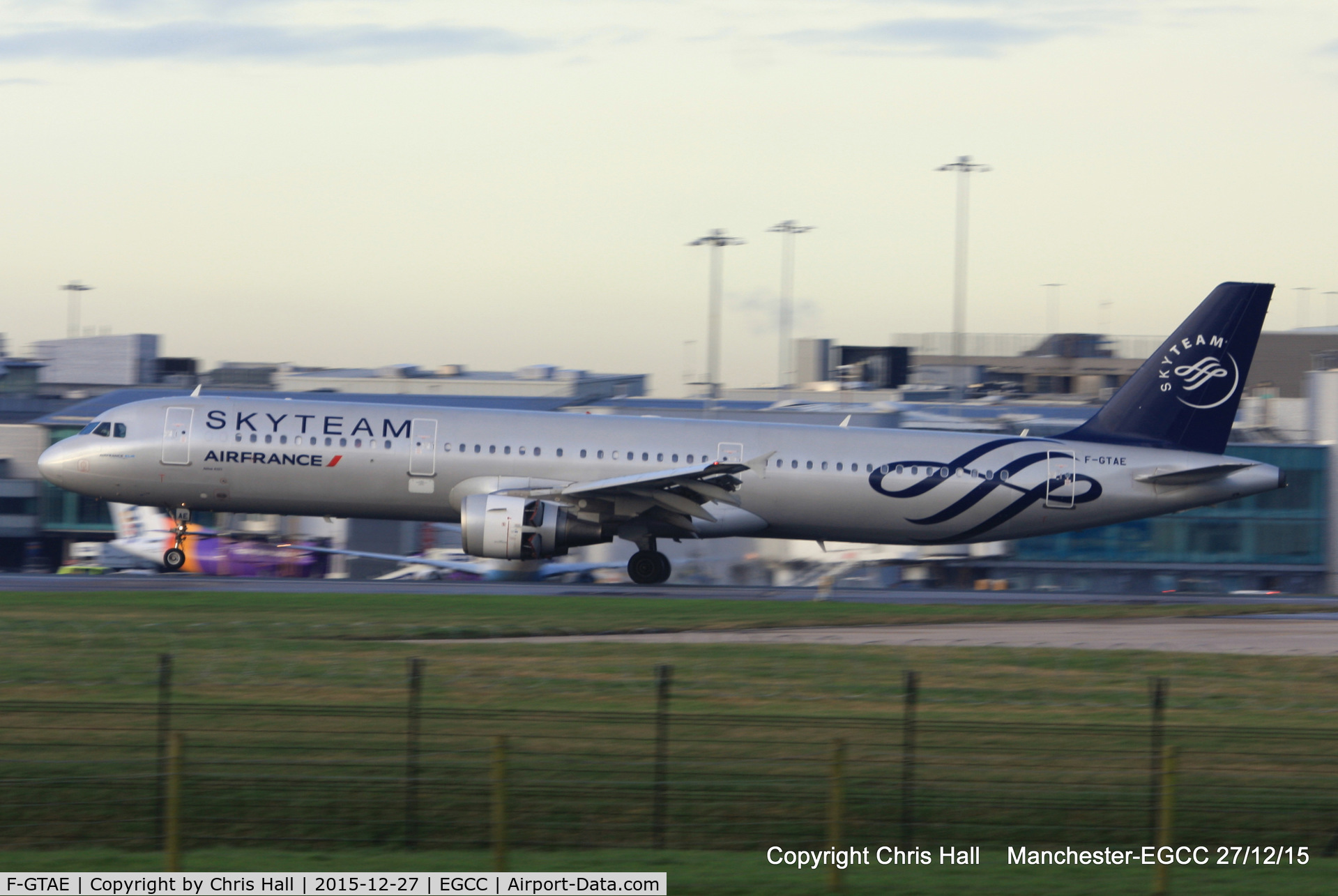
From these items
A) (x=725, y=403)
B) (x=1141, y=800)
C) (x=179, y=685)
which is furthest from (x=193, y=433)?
(x=725, y=403)

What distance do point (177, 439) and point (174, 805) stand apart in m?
21.7

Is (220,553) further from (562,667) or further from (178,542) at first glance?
(562,667)

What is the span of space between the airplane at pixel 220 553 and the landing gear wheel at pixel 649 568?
79.3 ft

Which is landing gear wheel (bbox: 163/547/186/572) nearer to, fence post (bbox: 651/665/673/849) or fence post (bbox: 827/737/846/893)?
fence post (bbox: 651/665/673/849)

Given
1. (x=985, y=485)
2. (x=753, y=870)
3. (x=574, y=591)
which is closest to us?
(x=753, y=870)

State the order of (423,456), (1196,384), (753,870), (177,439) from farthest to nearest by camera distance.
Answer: (1196,384), (177,439), (423,456), (753,870)

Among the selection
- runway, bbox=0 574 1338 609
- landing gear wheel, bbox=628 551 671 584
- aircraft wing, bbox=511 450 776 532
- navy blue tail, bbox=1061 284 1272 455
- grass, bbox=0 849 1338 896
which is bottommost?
runway, bbox=0 574 1338 609

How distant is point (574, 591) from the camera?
99.9 feet

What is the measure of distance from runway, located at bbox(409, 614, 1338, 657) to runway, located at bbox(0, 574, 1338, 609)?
4.46 metres

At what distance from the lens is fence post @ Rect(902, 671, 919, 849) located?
36.8ft

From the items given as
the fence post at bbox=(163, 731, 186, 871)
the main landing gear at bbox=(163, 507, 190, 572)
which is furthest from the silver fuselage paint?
the fence post at bbox=(163, 731, 186, 871)

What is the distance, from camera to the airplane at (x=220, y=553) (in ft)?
173

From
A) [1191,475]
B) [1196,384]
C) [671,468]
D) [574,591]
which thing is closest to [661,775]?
[574,591]

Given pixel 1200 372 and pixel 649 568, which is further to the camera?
pixel 1200 372
